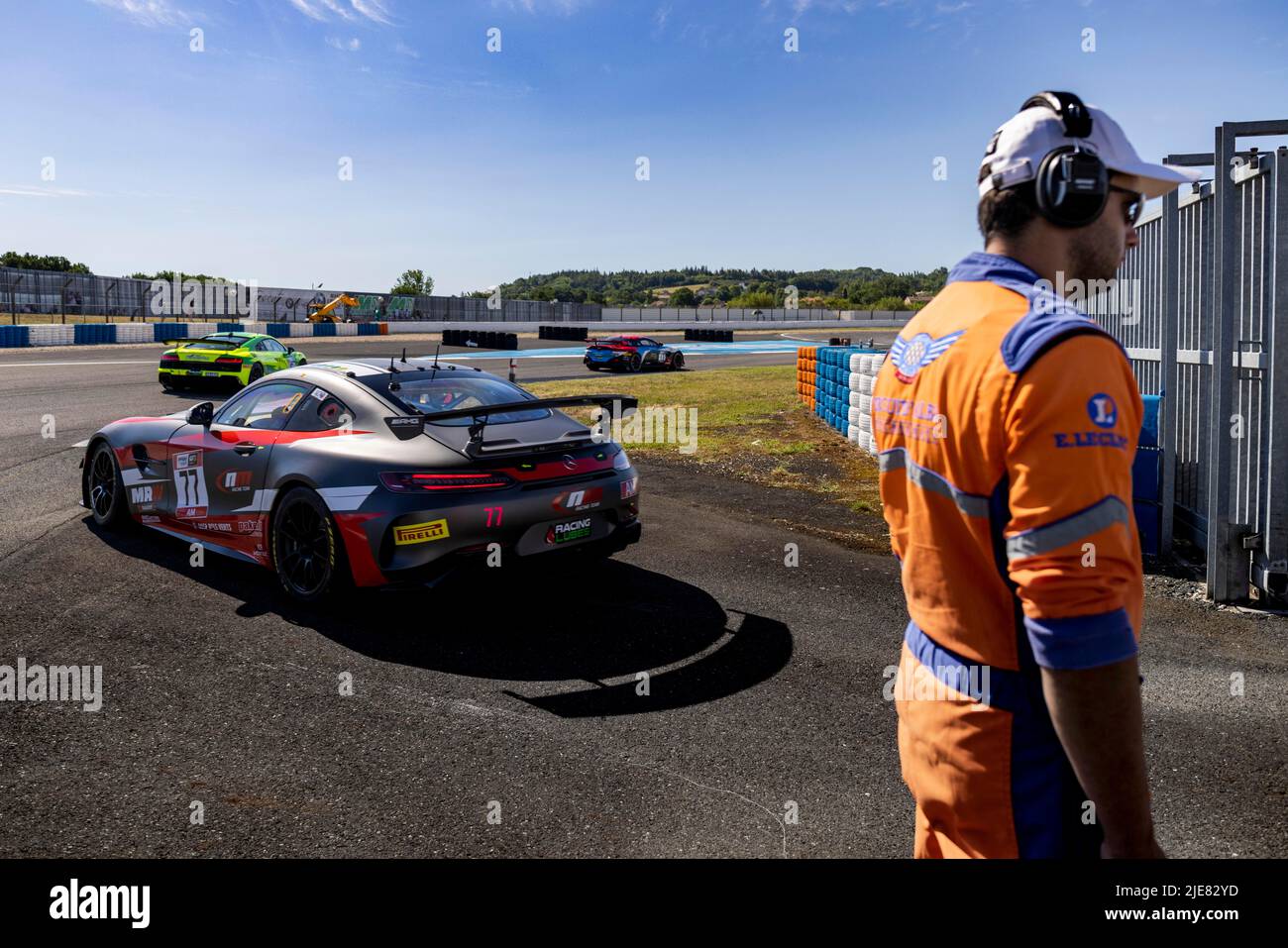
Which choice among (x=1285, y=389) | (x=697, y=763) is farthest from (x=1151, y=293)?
(x=697, y=763)

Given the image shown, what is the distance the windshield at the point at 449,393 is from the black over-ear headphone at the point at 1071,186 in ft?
15.4

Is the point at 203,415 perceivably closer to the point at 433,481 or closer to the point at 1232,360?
the point at 433,481

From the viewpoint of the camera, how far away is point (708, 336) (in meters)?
49.9

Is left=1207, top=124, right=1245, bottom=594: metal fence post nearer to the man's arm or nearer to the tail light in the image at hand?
the tail light

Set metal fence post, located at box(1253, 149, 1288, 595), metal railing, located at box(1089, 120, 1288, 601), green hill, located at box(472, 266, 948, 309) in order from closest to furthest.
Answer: metal fence post, located at box(1253, 149, 1288, 595), metal railing, located at box(1089, 120, 1288, 601), green hill, located at box(472, 266, 948, 309)

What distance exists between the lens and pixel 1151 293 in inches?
318

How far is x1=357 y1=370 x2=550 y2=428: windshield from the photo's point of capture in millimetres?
6250

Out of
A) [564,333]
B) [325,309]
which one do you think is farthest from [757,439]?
[325,309]

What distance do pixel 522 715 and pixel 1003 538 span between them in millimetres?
3247

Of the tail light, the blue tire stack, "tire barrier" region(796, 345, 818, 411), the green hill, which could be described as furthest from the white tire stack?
the green hill

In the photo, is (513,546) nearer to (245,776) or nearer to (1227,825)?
(245,776)

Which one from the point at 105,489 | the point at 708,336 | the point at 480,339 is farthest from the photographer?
the point at 708,336

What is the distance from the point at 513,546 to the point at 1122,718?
448 centimetres

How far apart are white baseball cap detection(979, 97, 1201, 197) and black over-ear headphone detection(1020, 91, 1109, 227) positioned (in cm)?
2
